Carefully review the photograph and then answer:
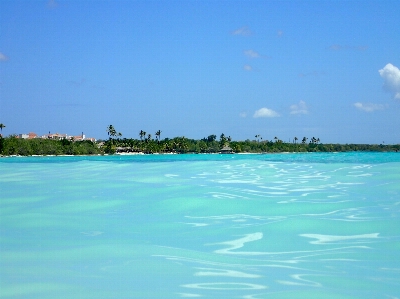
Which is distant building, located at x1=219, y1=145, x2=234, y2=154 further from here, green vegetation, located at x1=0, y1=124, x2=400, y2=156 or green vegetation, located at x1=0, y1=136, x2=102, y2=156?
green vegetation, located at x1=0, y1=136, x2=102, y2=156

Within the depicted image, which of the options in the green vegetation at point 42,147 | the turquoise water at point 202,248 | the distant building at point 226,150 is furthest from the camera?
the distant building at point 226,150

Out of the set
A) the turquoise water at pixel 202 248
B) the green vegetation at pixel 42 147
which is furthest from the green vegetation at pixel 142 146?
the turquoise water at pixel 202 248

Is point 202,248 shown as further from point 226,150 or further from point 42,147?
point 226,150

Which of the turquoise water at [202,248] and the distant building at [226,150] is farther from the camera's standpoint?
the distant building at [226,150]

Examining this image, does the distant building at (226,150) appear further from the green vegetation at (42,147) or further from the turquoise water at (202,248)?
the turquoise water at (202,248)

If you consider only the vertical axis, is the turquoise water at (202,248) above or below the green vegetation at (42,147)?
below

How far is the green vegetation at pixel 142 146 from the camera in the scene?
101500 mm

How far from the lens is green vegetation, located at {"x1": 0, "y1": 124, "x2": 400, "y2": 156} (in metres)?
102

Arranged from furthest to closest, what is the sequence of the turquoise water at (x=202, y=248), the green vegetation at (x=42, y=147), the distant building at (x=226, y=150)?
the distant building at (x=226, y=150) < the green vegetation at (x=42, y=147) < the turquoise water at (x=202, y=248)

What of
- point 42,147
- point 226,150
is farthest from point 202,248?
point 226,150

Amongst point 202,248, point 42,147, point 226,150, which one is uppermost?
point 42,147

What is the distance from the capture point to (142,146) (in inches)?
5030

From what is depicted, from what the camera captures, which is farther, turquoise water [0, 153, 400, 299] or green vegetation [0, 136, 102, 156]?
green vegetation [0, 136, 102, 156]

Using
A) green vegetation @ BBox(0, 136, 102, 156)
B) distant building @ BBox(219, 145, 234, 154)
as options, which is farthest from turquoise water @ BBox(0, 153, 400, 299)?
distant building @ BBox(219, 145, 234, 154)
